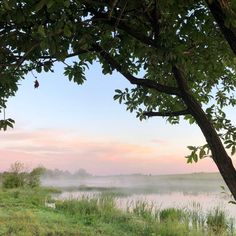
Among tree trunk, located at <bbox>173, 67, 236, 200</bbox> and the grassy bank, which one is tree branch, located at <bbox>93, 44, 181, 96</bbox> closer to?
tree trunk, located at <bbox>173, 67, 236, 200</bbox>

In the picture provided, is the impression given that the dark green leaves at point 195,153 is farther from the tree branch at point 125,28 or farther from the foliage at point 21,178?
the foliage at point 21,178

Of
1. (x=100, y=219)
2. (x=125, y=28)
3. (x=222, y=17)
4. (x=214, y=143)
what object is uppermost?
(x=125, y=28)

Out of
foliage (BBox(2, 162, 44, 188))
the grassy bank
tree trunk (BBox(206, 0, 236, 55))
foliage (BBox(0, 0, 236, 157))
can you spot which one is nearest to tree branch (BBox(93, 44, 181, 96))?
foliage (BBox(0, 0, 236, 157))

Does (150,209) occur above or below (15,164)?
below

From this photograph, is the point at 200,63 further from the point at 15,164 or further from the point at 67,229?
the point at 15,164

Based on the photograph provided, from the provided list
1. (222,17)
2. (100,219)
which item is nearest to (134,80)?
(222,17)

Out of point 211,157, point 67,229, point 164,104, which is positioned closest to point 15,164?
point 67,229

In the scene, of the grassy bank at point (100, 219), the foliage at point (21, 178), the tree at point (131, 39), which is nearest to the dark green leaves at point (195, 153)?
the tree at point (131, 39)

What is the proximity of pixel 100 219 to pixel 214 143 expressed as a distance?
955 centimetres

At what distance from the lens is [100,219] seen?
13.7 meters

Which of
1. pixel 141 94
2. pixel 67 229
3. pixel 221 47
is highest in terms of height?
pixel 221 47

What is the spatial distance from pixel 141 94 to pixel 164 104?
46cm

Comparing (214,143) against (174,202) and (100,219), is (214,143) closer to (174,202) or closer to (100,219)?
(100,219)

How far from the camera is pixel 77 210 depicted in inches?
598
